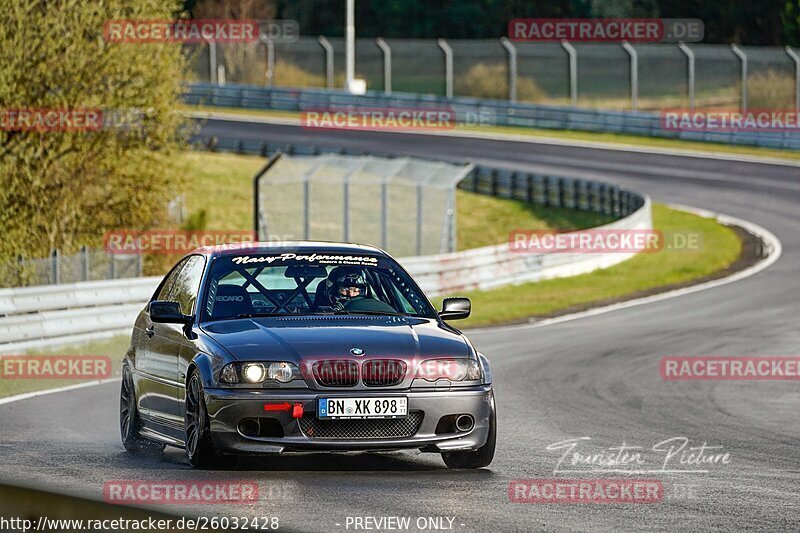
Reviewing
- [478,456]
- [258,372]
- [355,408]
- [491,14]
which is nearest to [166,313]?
[258,372]

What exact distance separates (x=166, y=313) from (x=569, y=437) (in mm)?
3226

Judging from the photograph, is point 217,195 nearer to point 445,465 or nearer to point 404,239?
point 404,239

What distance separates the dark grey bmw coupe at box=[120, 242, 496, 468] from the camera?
8820 mm

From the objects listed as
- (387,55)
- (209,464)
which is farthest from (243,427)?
(387,55)

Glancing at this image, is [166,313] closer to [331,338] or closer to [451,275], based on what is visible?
[331,338]

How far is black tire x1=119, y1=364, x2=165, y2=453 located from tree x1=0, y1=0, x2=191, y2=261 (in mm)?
16638

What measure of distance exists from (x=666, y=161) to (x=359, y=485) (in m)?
38.9

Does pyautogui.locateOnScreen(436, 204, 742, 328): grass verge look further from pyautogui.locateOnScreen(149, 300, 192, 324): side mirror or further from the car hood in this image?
the car hood

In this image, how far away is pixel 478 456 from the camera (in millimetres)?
9391

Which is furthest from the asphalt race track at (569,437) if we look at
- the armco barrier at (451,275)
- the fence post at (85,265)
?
the fence post at (85,265)

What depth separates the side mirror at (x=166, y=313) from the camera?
9.78 meters

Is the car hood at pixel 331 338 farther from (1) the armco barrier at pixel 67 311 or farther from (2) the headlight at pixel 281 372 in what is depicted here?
(1) the armco barrier at pixel 67 311

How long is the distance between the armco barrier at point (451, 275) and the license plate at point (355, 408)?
30.5ft

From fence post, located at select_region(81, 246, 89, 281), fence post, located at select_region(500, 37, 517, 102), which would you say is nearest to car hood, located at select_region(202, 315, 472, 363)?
fence post, located at select_region(81, 246, 89, 281)
